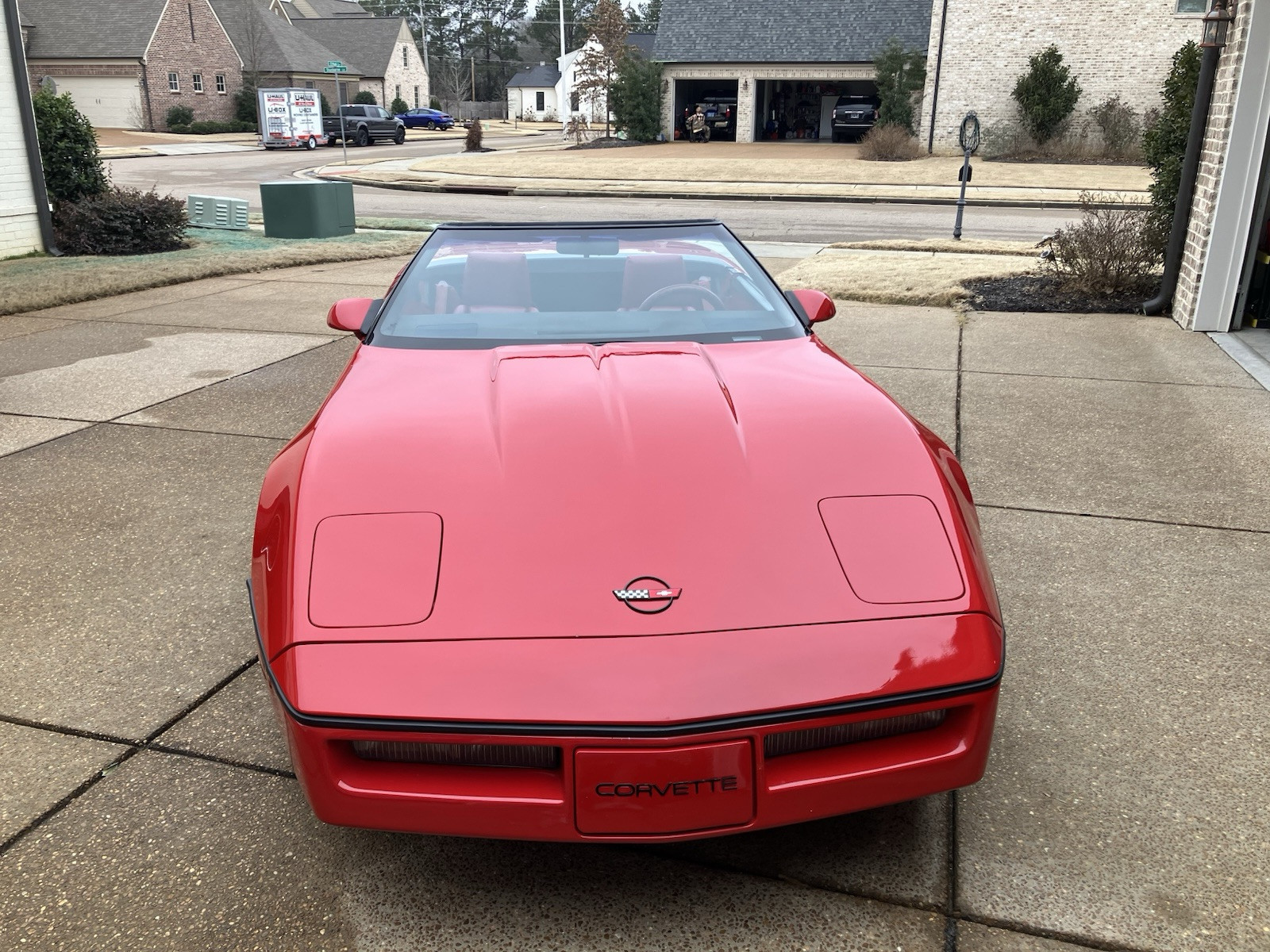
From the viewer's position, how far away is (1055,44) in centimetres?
3216

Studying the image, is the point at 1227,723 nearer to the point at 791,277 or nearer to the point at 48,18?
the point at 791,277

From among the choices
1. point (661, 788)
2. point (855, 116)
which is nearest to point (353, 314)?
point (661, 788)

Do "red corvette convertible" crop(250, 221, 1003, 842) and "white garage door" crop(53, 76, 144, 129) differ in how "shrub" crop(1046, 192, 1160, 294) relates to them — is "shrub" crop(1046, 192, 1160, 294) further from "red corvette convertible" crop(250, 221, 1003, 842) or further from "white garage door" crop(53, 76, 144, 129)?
"white garage door" crop(53, 76, 144, 129)

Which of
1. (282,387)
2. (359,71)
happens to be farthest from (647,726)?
(359,71)

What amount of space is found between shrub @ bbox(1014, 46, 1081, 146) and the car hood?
33.3 metres

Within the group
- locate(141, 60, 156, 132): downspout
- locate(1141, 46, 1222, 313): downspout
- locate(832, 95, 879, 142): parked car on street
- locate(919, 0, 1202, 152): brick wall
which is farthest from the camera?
locate(141, 60, 156, 132): downspout

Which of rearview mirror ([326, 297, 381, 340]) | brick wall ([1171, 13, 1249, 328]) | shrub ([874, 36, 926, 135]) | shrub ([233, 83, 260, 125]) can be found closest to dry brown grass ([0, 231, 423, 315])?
rearview mirror ([326, 297, 381, 340])

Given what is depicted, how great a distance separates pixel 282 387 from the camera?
6.48 meters

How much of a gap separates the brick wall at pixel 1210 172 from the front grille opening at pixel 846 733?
23.9 ft

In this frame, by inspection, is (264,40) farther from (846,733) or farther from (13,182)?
(846,733)

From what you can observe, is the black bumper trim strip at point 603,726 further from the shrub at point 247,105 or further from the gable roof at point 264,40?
the gable roof at point 264,40

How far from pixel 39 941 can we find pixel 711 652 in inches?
60.8

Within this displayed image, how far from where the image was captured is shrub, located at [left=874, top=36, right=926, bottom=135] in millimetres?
34781

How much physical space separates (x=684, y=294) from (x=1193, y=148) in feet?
21.8
